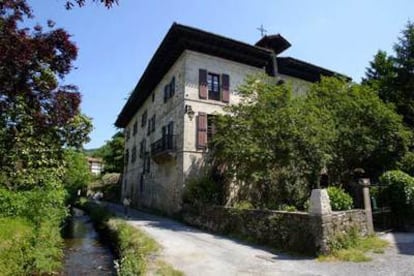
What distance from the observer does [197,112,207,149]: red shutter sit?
18797mm

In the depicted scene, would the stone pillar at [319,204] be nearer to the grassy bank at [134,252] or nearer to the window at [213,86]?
the grassy bank at [134,252]

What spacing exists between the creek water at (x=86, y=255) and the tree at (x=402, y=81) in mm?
18888

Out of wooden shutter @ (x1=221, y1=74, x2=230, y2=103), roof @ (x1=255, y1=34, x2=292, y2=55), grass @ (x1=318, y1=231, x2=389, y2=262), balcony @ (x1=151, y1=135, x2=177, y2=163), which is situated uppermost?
roof @ (x1=255, y1=34, x2=292, y2=55)

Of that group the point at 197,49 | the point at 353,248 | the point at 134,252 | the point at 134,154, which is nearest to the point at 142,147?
the point at 134,154

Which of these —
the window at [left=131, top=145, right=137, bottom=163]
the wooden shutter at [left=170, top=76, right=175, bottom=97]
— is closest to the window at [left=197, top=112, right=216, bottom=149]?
the wooden shutter at [left=170, top=76, right=175, bottom=97]

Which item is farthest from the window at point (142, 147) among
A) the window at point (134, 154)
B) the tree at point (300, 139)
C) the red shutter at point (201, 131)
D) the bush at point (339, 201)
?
Result: the bush at point (339, 201)

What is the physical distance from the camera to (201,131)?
18922 mm

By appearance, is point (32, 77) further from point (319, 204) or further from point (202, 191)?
point (202, 191)

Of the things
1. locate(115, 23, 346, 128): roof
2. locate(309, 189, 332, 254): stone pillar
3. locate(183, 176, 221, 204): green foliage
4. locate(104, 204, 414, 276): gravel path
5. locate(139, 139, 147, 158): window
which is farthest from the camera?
locate(139, 139, 147, 158): window

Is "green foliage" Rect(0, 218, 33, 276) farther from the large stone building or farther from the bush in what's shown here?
the large stone building

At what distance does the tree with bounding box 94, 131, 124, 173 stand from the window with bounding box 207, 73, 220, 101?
26.3 metres

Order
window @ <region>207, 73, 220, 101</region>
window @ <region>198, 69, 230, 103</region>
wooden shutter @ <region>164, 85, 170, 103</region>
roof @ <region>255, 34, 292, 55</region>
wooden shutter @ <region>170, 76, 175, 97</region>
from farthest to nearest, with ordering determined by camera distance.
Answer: roof @ <region>255, 34, 292, 55</region> → wooden shutter @ <region>164, 85, 170, 103</region> → wooden shutter @ <region>170, 76, 175, 97</region> → window @ <region>207, 73, 220, 101</region> → window @ <region>198, 69, 230, 103</region>

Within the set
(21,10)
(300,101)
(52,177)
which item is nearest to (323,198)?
(300,101)

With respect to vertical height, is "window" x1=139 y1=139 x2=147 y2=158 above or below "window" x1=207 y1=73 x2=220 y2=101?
below
